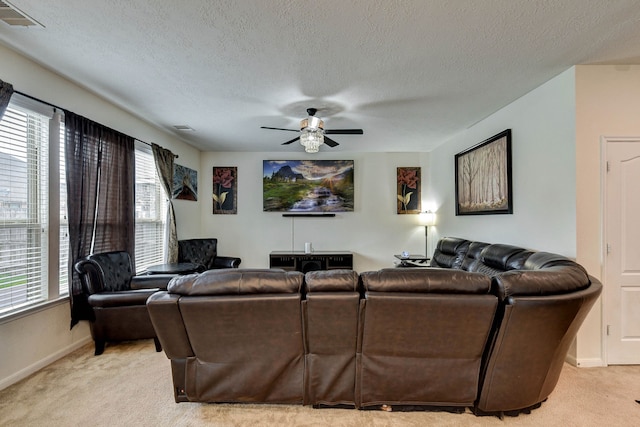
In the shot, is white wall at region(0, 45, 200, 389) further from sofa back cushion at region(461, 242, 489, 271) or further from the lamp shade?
the lamp shade

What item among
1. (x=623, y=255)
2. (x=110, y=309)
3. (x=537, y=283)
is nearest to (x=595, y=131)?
(x=623, y=255)

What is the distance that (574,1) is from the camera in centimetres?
171

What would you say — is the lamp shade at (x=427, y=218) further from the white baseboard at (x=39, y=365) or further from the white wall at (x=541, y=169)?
the white baseboard at (x=39, y=365)

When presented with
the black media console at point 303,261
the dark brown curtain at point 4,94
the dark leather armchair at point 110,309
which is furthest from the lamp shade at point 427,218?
the dark brown curtain at point 4,94

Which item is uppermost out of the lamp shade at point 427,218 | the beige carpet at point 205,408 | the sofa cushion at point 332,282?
the lamp shade at point 427,218

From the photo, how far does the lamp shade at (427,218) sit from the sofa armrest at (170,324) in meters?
4.72

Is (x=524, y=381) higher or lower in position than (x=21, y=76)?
lower

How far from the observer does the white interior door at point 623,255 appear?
249cm

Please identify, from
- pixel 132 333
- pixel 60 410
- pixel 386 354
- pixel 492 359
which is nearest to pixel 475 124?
pixel 492 359

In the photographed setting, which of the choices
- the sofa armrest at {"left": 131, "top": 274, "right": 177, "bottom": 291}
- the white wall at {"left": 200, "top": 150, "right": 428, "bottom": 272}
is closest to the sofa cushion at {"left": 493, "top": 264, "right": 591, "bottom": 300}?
the sofa armrest at {"left": 131, "top": 274, "right": 177, "bottom": 291}

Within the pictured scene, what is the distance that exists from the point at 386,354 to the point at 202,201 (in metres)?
4.96

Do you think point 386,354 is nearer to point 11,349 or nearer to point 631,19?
point 631,19

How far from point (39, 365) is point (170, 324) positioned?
1786mm

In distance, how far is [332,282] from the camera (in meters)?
1.76
